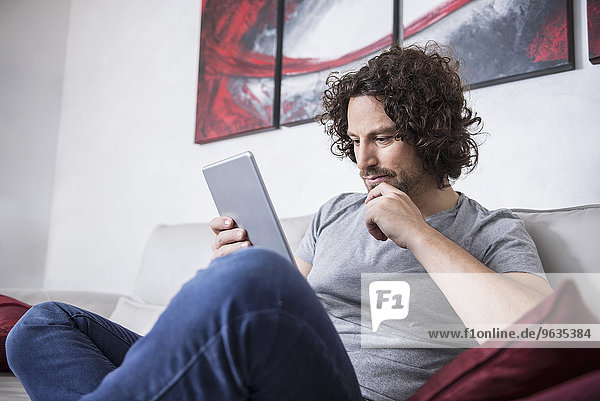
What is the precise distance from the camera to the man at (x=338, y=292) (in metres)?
0.64

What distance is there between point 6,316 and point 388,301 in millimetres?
1089

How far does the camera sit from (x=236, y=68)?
2.35 metres

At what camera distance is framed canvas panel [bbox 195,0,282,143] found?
2.23 m

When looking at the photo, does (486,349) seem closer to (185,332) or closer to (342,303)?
(185,332)

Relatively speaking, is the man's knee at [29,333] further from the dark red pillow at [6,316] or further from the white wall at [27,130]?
the white wall at [27,130]

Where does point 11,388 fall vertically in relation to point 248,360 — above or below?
below

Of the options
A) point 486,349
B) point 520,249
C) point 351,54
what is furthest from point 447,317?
point 351,54

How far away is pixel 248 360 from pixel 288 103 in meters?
1.60

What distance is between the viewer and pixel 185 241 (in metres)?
2.02

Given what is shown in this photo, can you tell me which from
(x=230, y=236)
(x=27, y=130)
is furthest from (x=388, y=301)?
(x=27, y=130)

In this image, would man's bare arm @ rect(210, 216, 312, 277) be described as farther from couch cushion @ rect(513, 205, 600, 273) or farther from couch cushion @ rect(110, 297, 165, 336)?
couch cushion @ rect(110, 297, 165, 336)

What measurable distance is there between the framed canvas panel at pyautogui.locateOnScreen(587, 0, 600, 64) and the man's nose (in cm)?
64

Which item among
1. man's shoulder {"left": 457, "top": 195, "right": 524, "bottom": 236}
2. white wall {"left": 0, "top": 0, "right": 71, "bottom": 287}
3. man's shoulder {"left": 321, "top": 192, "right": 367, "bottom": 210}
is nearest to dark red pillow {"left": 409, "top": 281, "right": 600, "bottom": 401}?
man's shoulder {"left": 457, "top": 195, "right": 524, "bottom": 236}

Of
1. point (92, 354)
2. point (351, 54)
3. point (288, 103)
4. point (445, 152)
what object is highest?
point (351, 54)
